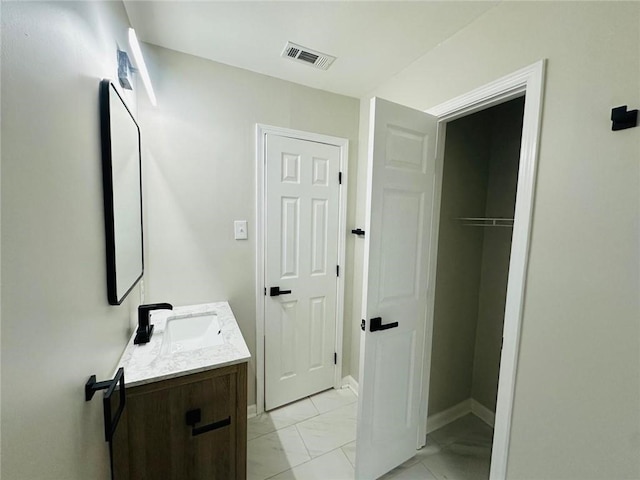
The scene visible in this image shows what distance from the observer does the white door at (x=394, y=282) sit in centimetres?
139

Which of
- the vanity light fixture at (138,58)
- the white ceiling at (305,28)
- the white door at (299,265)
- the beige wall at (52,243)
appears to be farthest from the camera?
the white door at (299,265)

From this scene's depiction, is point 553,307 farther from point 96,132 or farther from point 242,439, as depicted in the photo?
point 96,132

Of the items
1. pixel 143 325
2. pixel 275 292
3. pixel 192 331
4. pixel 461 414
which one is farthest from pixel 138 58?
pixel 461 414

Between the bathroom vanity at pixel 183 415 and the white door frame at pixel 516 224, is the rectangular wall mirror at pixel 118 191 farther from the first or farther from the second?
the white door frame at pixel 516 224

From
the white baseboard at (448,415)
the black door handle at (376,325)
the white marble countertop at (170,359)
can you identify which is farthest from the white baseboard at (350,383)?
the white marble countertop at (170,359)

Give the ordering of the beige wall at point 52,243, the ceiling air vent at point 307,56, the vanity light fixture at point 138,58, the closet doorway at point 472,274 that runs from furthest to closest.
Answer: the closet doorway at point 472,274 → the ceiling air vent at point 307,56 → the vanity light fixture at point 138,58 → the beige wall at point 52,243

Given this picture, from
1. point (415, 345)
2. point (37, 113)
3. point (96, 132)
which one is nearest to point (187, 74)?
point (96, 132)

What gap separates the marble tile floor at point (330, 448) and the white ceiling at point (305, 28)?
2.62m

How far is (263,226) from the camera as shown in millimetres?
2002

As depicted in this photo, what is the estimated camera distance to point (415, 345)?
1.67 meters

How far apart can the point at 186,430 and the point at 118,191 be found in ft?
3.48

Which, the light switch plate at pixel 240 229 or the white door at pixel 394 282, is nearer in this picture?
the white door at pixel 394 282

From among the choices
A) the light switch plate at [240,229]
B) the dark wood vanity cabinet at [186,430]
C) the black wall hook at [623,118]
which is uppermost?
the black wall hook at [623,118]

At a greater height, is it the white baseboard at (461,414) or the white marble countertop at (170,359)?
the white marble countertop at (170,359)
